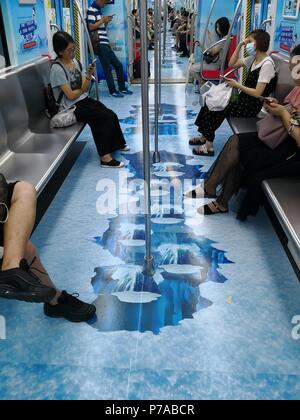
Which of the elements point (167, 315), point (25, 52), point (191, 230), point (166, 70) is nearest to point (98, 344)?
point (167, 315)

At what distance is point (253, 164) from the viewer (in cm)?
253

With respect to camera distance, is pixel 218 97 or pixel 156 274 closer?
pixel 156 274

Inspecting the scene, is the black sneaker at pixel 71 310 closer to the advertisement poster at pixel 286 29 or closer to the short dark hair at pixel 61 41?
the short dark hair at pixel 61 41

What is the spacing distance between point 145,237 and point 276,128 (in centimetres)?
115

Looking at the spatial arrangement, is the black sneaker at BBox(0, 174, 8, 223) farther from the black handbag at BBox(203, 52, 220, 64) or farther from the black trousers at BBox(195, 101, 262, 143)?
the black handbag at BBox(203, 52, 220, 64)

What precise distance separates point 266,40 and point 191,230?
76.6 inches

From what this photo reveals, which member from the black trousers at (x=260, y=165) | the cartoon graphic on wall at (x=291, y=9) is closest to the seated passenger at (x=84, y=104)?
the black trousers at (x=260, y=165)

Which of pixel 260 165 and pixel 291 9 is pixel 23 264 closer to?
Result: pixel 260 165

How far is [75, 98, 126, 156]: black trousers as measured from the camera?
12.1 feet

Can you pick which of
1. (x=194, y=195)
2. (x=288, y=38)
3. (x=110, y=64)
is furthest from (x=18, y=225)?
(x=110, y=64)

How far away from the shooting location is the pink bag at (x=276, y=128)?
243cm

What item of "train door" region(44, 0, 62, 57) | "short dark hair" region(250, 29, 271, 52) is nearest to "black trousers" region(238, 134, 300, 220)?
"short dark hair" region(250, 29, 271, 52)

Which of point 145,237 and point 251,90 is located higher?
point 251,90

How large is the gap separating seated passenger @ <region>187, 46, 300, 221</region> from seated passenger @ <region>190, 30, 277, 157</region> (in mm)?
682
